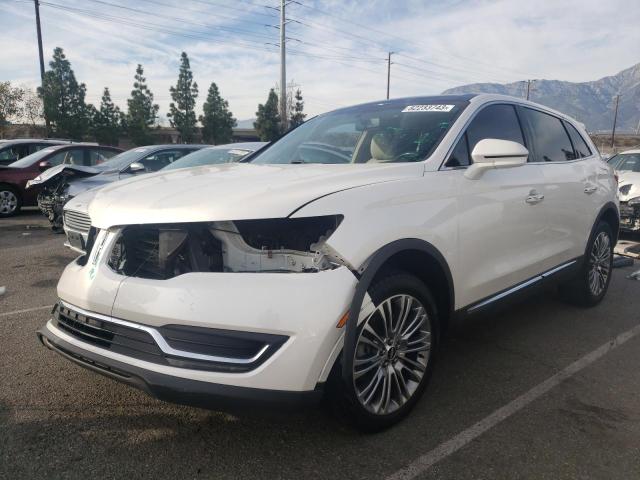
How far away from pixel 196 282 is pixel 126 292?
0.35m

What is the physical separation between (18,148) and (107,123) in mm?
42501

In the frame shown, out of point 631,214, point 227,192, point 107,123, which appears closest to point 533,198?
point 227,192

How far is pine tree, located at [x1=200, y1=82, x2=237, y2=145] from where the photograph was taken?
205ft

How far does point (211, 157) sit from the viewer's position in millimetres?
7551

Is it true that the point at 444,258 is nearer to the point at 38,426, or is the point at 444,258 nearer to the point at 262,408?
the point at 262,408

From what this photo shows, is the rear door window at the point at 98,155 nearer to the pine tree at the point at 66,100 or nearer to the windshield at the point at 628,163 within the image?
the windshield at the point at 628,163

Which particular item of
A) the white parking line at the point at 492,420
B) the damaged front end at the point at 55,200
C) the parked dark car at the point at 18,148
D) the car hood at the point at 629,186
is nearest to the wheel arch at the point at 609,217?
the white parking line at the point at 492,420

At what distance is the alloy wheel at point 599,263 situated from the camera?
4.73m

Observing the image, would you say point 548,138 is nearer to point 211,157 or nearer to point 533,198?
point 533,198

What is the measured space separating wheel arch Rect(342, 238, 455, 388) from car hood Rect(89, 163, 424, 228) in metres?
0.38

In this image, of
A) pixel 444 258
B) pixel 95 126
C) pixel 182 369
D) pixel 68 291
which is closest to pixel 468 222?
pixel 444 258

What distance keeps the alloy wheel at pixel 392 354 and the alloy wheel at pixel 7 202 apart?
10.9 m

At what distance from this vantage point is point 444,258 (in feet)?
9.13

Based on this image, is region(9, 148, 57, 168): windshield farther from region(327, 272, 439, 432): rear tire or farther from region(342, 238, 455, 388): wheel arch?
region(327, 272, 439, 432): rear tire
